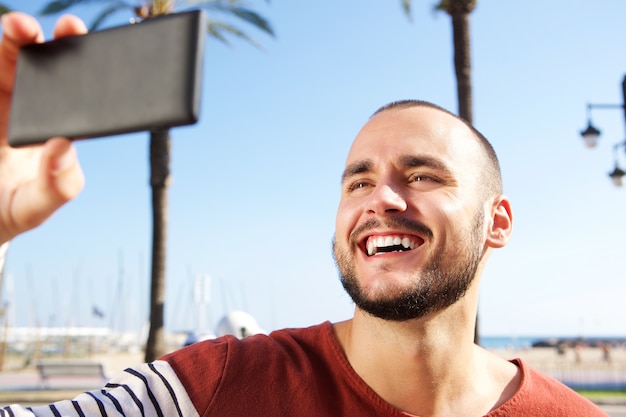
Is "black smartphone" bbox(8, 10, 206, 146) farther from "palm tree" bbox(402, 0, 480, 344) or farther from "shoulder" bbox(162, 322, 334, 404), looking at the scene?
"palm tree" bbox(402, 0, 480, 344)

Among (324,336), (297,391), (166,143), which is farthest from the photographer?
(166,143)

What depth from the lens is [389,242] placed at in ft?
7.95

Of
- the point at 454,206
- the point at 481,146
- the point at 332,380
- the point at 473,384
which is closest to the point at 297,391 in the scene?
the point at 332,380

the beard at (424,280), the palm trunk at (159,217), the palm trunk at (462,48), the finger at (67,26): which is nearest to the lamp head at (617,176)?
the palm trunk at (462,48)

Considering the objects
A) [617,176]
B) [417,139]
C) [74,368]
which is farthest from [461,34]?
[74,368]

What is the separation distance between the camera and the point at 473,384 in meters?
2.56

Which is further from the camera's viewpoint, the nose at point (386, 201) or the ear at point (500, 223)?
the ear at point (500, 223)

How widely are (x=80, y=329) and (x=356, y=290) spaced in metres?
39.4

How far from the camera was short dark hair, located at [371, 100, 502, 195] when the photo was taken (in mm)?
2879

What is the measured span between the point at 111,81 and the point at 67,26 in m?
0.19

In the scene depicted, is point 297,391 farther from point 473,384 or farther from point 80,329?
point 80,329

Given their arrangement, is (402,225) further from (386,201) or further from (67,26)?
(67,26)

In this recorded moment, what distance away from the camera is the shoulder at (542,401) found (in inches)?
96.7

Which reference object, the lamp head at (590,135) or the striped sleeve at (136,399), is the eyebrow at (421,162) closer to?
the striped sleeve at (136,399)
